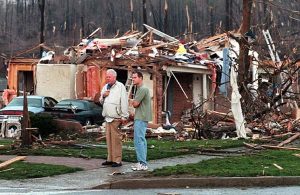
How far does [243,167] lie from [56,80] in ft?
71.4

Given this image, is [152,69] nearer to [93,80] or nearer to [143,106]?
[93,80]

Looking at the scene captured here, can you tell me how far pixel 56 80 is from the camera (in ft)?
106

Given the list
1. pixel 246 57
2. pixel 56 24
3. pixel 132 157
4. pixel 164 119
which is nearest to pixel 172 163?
pixel 132 157

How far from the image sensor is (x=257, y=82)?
82.0ft

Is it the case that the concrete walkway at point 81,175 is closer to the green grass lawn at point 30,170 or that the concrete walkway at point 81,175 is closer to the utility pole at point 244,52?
the green grass lawn at point 30,170

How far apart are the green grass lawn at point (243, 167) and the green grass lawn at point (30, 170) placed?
1845 millimetres

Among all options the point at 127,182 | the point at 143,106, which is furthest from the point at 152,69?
the point at 127,182

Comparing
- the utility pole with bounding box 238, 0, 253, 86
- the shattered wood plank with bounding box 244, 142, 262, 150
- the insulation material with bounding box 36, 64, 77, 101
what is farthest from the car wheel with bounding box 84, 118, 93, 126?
the shattered wood plank with bounding box 244, 142, 262, 150

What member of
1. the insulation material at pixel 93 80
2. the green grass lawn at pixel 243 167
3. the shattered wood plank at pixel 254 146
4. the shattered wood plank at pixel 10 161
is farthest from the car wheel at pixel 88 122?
the green grass lawn at pixel 243 167

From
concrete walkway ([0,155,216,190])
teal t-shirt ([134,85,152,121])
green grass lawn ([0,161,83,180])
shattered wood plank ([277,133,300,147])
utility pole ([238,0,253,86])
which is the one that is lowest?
shattered wood plank ([277,133,300,147])

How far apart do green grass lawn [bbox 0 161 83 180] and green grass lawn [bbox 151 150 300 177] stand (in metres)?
1.84

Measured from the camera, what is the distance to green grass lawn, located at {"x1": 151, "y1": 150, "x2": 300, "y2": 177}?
11023 millimetres

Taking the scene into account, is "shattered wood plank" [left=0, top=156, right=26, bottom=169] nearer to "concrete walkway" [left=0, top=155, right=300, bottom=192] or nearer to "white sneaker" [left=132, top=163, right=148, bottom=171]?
"concrete walkway" [left=0, top=155, right=300, bottom=192]

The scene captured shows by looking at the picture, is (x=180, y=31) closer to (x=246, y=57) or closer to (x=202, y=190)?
(x=246, y=57)
